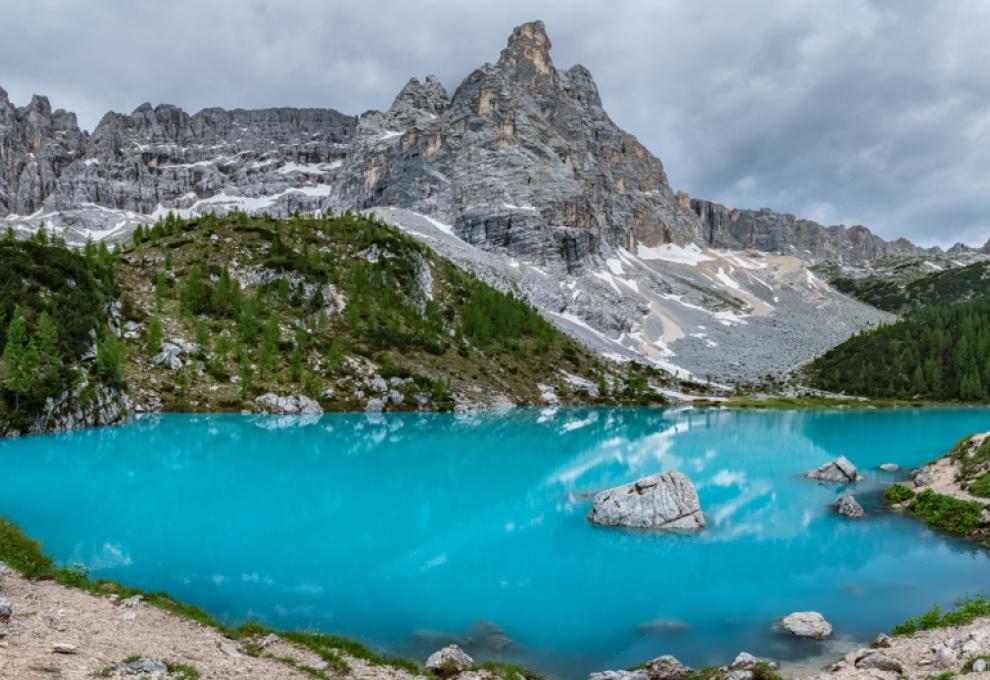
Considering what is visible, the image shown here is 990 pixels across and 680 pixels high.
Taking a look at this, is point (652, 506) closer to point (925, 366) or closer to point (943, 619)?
point (943, 619)

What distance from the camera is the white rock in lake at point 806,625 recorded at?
20.2m

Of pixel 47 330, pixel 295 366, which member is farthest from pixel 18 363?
pixel 295 366

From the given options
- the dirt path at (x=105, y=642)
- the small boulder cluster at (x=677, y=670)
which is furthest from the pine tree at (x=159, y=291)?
the small boulder cluster at (x=677, y=670)

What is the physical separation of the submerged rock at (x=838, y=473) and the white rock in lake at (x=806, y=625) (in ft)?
107

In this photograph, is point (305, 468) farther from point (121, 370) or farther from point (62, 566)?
point (121, 370)

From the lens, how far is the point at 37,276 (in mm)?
83000

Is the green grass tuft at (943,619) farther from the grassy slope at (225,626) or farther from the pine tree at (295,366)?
the pine tree at (295,366)

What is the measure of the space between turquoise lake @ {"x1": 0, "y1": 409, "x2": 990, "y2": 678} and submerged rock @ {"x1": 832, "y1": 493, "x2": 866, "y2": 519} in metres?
0.74

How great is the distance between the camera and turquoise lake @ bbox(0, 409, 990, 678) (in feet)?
67.9

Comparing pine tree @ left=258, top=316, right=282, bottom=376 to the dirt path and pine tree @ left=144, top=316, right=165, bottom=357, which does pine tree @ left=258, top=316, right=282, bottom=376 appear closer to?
pine tree @ left=144, top=316, right=165, bottom=357

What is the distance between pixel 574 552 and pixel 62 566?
69.9ft

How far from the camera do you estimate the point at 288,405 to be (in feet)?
308

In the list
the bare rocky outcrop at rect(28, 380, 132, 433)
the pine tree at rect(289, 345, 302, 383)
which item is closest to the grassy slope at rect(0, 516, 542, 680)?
the bare rocky outcrop at rect(28, 380, 132, 433)

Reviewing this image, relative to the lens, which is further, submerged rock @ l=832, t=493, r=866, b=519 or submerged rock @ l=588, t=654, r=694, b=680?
submerged rock @ l=832, t=493, r=866, b=519
